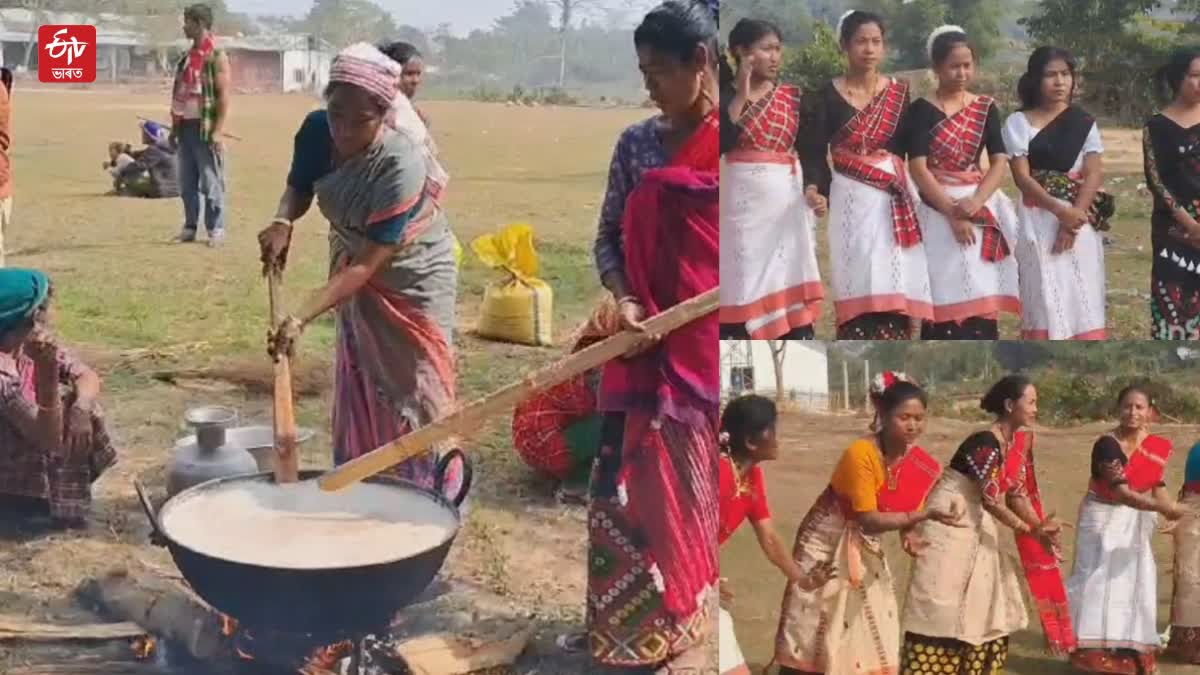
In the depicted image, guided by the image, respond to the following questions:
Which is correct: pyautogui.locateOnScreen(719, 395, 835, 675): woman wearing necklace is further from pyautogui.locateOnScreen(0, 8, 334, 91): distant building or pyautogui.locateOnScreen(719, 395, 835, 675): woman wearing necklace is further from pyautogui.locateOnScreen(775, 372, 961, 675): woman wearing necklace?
Answer: pyautogui.locateOnScreen(0, 8, 334, 91): distant building

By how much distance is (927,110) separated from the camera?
Result: 3109 mm

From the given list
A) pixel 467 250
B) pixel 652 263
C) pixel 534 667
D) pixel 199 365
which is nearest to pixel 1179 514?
pixel 652 263

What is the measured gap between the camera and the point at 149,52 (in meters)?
3.54

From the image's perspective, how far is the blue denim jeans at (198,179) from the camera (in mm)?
3691

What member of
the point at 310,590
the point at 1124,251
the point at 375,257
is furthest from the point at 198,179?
the point at 1124,251

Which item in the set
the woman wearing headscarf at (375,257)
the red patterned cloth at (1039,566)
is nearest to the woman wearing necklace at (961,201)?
the red patterned cloth at (1039,566)

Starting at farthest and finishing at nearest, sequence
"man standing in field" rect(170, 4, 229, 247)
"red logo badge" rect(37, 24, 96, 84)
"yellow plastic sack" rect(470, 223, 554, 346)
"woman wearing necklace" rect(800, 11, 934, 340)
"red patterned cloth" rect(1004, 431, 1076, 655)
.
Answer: "yellow plastic sack" rect(470, 223, 554, 346), "man standing in field" rect(170, 4, 229, 247), "red logo badge" rect(37, 24, 96, 84), "red patterned cloth" rect(1004, 431, 1076, 655), "woman wearing necklace" rect(800, 11, 934, 340)

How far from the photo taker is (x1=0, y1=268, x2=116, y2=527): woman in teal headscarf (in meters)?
3.59

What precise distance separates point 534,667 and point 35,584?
1.29 metres

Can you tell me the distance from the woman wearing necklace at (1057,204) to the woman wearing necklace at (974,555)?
20cm

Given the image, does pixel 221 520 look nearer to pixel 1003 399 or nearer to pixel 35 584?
pixel 35 584

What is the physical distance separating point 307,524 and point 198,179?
0.98 metres

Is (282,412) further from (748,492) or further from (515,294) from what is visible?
(748,492)

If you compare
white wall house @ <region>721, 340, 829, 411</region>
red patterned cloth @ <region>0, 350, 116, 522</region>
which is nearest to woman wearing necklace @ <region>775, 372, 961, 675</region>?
white wall house @ <region>721, 340, 829, 411</region>
